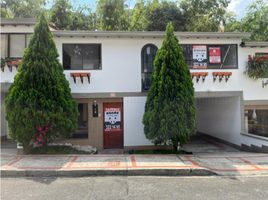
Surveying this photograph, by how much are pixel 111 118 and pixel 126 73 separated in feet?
7.24

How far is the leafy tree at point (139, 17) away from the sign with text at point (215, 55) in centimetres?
1188

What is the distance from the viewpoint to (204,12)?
1054 inches

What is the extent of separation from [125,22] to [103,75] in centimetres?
1412

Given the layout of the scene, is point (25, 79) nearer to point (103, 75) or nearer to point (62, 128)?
point (62, 128)

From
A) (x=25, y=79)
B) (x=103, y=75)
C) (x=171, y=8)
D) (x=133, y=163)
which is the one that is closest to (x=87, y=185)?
(x=133, y=163)

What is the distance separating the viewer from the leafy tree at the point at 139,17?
25.4 metres

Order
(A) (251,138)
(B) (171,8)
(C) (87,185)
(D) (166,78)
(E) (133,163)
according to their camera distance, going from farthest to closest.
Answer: (B) (171,8) < (A) (251,138) < (D) (166,78) < (E) (133,163) < (C) (87,185)

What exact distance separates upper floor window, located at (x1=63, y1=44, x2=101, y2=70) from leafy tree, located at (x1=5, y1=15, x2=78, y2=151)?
5.79ft

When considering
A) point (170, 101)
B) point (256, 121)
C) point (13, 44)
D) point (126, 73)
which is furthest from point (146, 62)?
point (256, 121)

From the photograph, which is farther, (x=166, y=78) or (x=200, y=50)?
(x=200, y=50)

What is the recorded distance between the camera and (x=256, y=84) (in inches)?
562

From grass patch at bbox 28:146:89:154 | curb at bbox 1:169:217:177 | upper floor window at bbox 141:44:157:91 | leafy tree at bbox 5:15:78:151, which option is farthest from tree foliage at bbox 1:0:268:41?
curb at bbox 1:169:217:177

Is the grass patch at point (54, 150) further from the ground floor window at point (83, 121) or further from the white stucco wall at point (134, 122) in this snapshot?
the white stucco wall at point (134, 122)

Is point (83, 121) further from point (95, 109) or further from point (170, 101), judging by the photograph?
point (170, 101)
